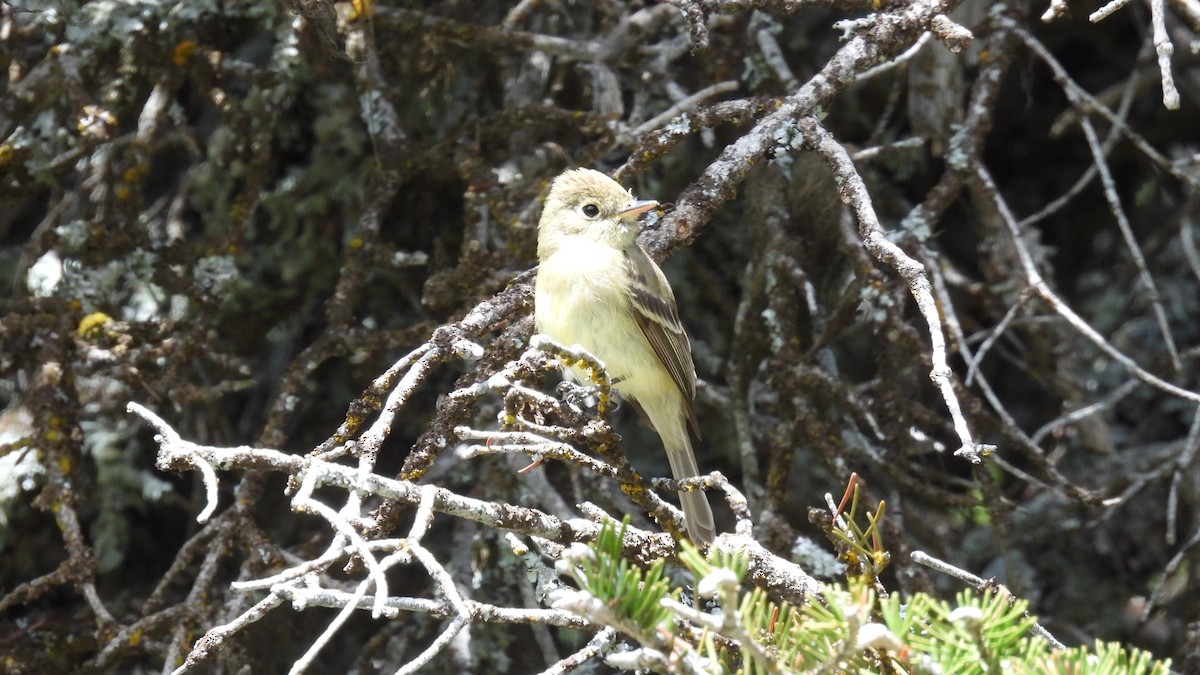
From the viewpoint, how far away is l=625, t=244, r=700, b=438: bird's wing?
3971 millimetres

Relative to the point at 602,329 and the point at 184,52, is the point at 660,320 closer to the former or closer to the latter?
the point at 602,329

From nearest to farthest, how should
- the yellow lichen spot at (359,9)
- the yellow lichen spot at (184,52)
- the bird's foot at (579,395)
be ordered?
the bird's foot at (579,395)
the yellow lichen spot at (359,9)
the yellow lichen spot at (184,52)

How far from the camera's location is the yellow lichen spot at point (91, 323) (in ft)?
12.5

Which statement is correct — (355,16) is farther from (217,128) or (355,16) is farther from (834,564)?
(834,564)

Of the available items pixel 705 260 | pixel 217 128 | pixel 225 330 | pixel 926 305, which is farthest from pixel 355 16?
pixel 926 305

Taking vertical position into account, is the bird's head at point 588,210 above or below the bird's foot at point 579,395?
above

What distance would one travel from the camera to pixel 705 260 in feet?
16.8

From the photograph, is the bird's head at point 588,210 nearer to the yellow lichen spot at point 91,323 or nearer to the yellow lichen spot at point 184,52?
the yellow lichen spot at point 184,52

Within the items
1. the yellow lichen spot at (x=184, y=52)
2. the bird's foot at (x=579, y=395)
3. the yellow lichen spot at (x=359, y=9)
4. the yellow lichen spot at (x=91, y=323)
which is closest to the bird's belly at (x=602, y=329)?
the bird's foot at (x=579, y=395)

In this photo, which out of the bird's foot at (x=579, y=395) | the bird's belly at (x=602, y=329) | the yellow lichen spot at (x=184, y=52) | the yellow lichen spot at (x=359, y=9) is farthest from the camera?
the yellow lichen spot at (x=184, y=52)

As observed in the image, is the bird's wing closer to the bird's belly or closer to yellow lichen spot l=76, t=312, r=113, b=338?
the bird's belly

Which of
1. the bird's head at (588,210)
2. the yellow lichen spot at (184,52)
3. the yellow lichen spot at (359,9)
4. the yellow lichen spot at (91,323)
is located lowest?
the yellow lichen spot at (91,323)

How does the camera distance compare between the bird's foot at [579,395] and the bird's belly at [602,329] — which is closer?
the bird's foot at [579,395]

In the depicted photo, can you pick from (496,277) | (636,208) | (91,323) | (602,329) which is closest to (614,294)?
(602,329)
